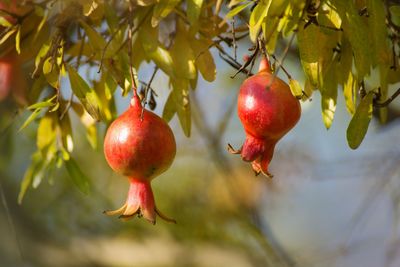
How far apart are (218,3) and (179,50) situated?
0.32 ft

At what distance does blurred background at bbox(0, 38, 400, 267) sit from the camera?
7.13ft

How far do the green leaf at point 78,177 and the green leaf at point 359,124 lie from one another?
0.43 metres

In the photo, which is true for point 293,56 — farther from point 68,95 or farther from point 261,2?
Answer: point 261,2

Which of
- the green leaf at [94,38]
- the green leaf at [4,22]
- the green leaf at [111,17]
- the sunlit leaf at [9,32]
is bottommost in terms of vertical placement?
the sunlit leaf at [9,32]

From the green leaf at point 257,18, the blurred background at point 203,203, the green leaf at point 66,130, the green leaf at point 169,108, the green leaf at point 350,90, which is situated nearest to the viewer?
the green leaf at point 257,18

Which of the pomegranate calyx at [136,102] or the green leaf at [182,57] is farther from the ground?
the green leaf at [182,57]

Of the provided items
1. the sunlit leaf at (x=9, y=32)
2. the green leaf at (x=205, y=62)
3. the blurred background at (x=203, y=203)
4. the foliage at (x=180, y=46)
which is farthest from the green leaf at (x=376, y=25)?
the blurred background at (x=203, y=203)

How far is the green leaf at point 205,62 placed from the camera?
1.10m

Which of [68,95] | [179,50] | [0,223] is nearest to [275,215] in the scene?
[0,223]

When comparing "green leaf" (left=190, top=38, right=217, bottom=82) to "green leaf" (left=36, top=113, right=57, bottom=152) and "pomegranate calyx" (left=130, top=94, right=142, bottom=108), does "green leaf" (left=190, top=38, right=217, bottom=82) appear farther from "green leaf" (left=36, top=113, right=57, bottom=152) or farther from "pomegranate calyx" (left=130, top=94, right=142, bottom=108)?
"green leaf" (left=36, top=113, right=57, bottom=152)

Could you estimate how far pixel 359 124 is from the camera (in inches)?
39.6

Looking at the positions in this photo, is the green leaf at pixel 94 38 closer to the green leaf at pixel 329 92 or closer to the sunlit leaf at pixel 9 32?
the sunlit leaf at pixel 9 32

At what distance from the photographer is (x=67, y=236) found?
231 centimetres

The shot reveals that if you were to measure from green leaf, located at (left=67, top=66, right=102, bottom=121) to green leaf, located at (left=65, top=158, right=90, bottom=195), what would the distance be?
24 centimetres
